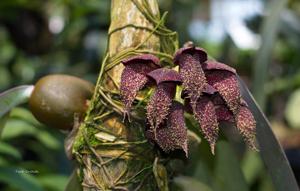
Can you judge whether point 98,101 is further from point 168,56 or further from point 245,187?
point 245,187

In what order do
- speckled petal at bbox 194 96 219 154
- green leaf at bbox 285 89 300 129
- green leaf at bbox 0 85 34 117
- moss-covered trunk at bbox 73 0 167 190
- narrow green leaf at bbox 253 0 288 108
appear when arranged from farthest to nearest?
1. green leaf at bbox 285 89 300 129
2. narrow green leaf at bbox 253 0 288 108
3. green leaf at bbox 0 85 34 117
4. moss-covered trunk at bbox 73 0 167 190
5. speckled petal at bbox 194 96 219 154

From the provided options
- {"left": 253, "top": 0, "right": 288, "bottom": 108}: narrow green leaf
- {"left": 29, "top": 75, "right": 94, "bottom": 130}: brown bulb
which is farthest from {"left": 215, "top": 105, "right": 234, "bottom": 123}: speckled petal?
{"left": 253, "top": 0, "right": 288, "bottom": 108}: narrow green leaf

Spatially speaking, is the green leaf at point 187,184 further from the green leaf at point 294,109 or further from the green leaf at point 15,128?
the green leaf at point 294,109

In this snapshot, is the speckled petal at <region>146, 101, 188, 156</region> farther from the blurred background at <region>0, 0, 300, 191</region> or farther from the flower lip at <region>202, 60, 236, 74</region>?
the blurred background at <region>0, 0, 300, 191</region>

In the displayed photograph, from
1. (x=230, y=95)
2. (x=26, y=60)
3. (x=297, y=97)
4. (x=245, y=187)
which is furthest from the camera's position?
(x=26, y=60)

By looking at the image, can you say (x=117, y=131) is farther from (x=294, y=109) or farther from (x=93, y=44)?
(x=93, y=44)

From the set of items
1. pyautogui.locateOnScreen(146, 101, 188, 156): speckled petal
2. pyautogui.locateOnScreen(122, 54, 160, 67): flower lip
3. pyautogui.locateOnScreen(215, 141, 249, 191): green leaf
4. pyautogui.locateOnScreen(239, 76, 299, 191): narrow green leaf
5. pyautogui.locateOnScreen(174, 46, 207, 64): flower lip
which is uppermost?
pyautogui.locateOnScreen(174, 46, 207, 64): flower lip

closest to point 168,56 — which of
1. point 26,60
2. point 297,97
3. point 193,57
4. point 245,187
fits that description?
point 193,57
